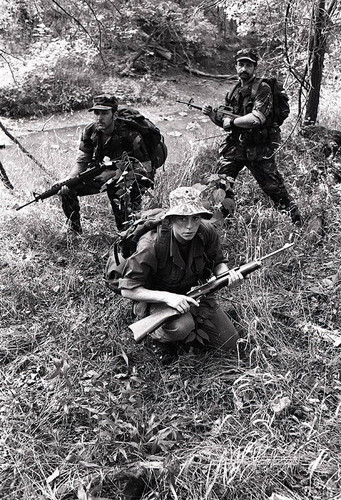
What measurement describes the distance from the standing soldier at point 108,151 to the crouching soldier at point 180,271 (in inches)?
39.1

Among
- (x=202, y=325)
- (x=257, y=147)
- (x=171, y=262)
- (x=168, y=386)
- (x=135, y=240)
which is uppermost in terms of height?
(x=257, y=147)

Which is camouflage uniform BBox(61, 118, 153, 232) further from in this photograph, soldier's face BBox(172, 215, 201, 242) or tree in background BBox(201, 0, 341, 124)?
tree in background BBox(201, 0, 341, 124)

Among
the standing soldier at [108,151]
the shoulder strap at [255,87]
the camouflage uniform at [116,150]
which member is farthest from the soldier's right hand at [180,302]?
the shoulder strap at [255,87]

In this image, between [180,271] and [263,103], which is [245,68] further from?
[180,271]

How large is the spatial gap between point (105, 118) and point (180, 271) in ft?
6.05

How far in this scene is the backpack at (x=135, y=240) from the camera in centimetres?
316

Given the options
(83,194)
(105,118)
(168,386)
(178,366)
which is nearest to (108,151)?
(105,118)

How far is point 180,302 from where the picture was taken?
312 cm

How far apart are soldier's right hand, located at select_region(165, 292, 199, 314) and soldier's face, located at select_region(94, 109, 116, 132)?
2004mm

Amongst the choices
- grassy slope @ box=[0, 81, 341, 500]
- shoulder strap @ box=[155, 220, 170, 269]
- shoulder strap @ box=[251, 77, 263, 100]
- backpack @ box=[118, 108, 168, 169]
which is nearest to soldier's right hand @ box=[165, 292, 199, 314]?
shoulder strap @ box=[155, 220, 170, 269]

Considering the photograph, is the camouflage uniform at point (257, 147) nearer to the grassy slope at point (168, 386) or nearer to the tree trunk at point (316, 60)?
the grassy slope at point (168, 386)

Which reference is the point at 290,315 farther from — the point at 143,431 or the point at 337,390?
the point at 143,431

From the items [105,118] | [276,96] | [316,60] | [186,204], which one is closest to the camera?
[186,204]

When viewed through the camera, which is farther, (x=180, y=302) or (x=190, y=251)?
(x=190, y=251)
